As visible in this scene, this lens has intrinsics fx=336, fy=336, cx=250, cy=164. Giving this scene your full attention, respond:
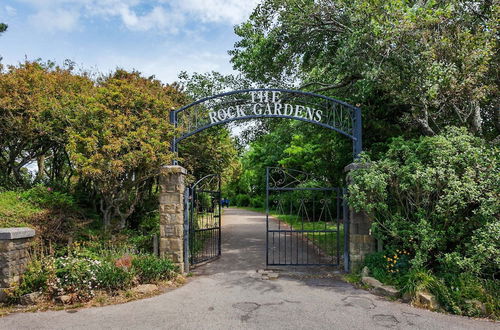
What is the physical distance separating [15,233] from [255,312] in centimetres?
447

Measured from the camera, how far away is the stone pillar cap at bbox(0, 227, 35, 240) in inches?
233

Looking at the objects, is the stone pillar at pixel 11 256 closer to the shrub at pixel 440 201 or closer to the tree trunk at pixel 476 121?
the shrub at pixel 440 201

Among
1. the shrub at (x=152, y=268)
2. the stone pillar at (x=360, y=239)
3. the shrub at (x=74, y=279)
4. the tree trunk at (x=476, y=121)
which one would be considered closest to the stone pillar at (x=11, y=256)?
the shrub at (x=74, y=279)

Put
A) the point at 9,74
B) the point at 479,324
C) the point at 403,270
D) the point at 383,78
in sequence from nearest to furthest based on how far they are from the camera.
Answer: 1. the point at 479,324
2. the point at 403,270
3. the point at 383,78
4. the point at 9,74

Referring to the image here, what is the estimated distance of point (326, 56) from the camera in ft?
35.9

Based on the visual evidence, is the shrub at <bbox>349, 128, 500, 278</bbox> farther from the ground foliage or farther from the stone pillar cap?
the stone pillar cap

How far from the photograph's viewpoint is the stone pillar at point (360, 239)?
7.39m

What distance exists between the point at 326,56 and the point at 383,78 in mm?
3643

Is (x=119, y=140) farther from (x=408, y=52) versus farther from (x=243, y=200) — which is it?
(x=243, y=200)

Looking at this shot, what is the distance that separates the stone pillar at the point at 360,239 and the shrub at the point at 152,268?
3944 millimetres

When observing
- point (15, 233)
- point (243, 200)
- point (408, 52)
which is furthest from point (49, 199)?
point (243, 200)

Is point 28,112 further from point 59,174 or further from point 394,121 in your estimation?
point 394,121

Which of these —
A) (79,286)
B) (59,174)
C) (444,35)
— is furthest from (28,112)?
(444,35)

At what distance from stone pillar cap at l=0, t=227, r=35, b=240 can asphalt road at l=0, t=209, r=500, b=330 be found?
138 centimetres
